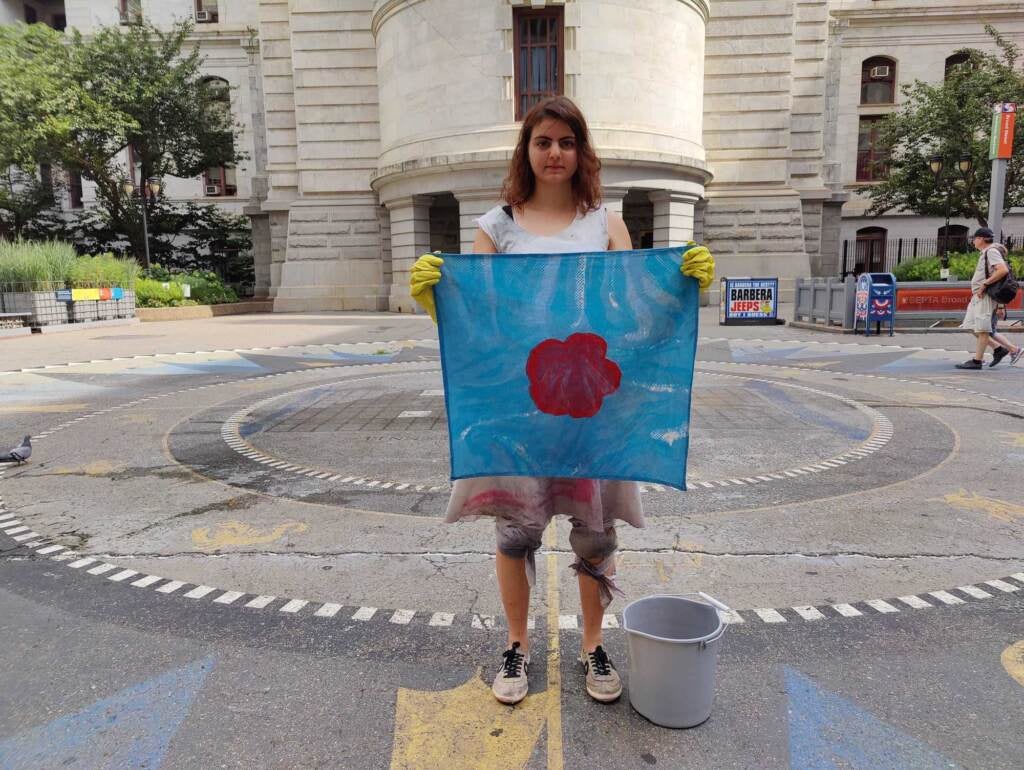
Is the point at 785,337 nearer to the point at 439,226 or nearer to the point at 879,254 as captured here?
the point at 439,226

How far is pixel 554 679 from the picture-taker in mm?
2639

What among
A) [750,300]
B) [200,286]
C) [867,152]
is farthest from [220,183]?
[867,152]

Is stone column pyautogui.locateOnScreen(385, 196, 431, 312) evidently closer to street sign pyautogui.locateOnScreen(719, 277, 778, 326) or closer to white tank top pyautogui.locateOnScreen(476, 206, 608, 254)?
street sign pyautogui.locateOnScreen(719, 277, 778, 326)

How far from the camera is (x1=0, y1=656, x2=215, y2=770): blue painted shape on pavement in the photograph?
221cm

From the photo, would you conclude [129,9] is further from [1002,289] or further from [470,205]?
[1002,289]

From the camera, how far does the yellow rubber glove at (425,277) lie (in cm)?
240

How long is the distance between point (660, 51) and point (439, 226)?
10288 millimetres

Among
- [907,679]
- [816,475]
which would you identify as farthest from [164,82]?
[907,679]

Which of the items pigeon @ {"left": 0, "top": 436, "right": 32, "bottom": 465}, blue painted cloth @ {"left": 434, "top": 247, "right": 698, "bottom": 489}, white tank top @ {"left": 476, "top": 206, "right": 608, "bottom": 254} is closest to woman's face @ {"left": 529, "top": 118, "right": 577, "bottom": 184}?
white tank top @ {"left": 476, "top": 206, "right": 608, "bottom": 254}

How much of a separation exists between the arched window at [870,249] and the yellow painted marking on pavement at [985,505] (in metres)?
35.0

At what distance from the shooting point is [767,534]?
13.3 ft

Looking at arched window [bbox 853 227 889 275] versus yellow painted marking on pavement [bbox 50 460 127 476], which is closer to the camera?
yellow painted marking on pavement [bbox 50 460 127 476]

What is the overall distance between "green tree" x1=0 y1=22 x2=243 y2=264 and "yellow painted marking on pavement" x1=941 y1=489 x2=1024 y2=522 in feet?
96.8

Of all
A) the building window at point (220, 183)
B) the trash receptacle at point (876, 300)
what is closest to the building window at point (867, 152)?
the trash receptacle at point (876, 300)
